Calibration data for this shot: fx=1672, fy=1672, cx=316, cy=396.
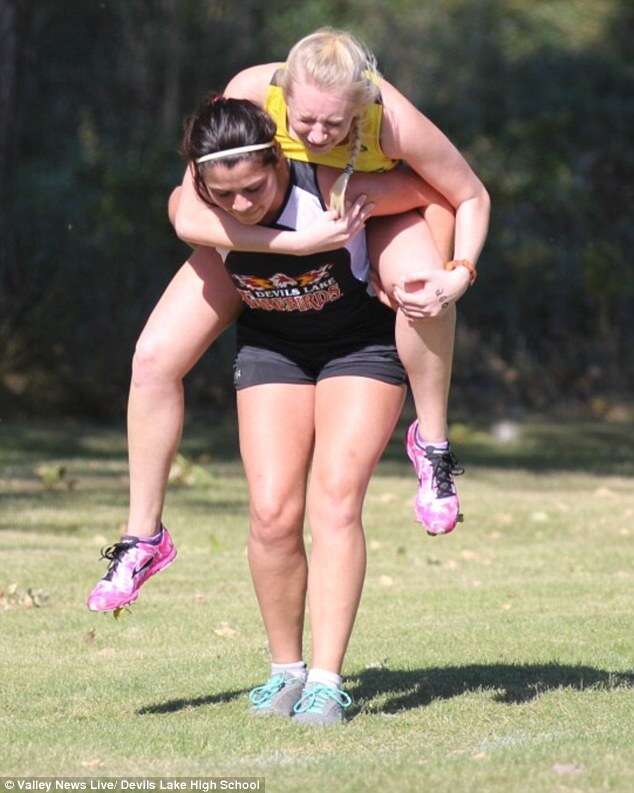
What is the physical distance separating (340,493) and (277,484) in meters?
0.23

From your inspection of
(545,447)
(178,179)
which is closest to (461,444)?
(545,447)

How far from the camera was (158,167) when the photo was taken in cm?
2078

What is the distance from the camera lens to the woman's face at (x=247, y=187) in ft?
17.3

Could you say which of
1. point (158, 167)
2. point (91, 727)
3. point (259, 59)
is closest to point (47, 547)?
point (91, 727)

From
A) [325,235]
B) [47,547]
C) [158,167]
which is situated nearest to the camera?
→ [325,235]

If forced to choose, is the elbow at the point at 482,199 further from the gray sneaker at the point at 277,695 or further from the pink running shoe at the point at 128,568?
the gray sneaker at the point at 277,695

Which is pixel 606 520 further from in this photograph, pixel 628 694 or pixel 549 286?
pixel 549 286

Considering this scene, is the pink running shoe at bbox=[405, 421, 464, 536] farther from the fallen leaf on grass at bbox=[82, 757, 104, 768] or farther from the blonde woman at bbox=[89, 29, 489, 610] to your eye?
the fallen leaf on grass at bbox=[82, 757, 104, 768]

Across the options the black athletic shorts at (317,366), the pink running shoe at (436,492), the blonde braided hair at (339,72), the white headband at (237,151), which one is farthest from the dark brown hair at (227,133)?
the pink running shoe at (436,492)

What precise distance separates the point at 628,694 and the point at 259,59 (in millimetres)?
21843

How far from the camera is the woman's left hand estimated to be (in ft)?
17.7

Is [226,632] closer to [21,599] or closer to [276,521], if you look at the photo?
[21,599]

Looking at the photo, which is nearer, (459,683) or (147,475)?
(147,475)

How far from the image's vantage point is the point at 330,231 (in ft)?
17.5
